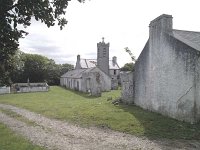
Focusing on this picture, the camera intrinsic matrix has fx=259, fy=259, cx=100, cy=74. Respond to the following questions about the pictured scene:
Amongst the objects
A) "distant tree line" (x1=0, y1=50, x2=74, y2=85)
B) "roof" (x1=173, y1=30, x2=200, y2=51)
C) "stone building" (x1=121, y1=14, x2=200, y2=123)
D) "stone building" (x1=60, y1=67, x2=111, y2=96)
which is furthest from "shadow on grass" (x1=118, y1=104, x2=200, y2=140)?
"distant tree line" (x1=0, y1=50, x2=74, y2=85)

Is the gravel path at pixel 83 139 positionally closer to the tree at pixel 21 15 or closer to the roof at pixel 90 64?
the tree at pixel 21 15

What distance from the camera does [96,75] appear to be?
36562mm

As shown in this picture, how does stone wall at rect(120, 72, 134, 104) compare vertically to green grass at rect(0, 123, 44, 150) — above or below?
above

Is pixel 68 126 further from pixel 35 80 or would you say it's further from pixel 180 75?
pixel 35 80

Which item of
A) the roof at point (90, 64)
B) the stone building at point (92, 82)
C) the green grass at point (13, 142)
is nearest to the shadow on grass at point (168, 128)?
the green grass at point (13, 142)

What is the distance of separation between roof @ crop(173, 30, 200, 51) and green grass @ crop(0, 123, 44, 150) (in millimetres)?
10181

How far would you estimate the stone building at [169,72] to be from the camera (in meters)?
14.4

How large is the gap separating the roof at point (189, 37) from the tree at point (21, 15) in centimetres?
877

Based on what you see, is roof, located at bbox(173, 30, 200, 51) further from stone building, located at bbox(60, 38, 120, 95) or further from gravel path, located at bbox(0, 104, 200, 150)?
stone building, located at bbox(60, 38, 120, 95)

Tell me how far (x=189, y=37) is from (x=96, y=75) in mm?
20501

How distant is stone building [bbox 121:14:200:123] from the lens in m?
14.4

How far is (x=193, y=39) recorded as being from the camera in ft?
55.4

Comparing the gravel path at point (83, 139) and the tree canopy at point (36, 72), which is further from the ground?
the tree canopy at point (36, 72)

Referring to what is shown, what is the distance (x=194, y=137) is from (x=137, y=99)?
9.98m
